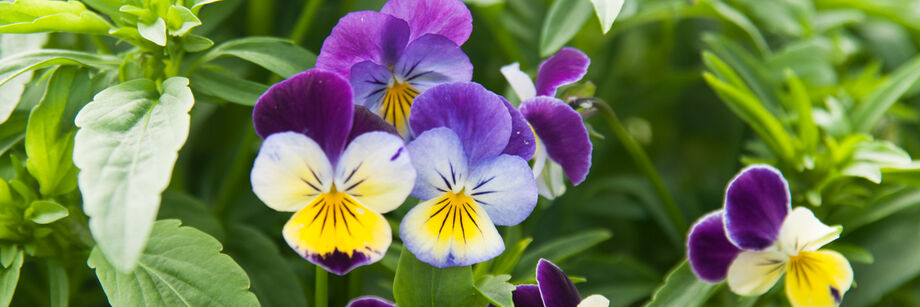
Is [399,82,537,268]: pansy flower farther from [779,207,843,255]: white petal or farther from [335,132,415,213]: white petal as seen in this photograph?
[779,207,843,255]: white petal

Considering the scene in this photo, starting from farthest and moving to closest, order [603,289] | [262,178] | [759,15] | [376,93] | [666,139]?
[666,139] < [759,15] < [603,289] < [376,93] < [262,178]

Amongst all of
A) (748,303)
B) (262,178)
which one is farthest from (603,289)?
(262,178)

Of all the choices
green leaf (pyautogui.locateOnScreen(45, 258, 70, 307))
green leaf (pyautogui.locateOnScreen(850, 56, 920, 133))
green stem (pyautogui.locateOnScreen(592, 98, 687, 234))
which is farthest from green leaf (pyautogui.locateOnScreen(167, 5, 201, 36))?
green leaf (pyautogui.locateOnScreen(850, 56, 920, 133))

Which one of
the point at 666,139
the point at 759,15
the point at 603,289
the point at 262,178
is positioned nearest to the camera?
the point at 262,178

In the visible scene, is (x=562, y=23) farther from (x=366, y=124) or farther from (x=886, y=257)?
(x=886, y=257)

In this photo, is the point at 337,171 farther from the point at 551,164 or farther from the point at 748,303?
the point at 748,303

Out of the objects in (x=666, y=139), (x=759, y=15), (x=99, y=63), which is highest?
(x=99, y=63)
